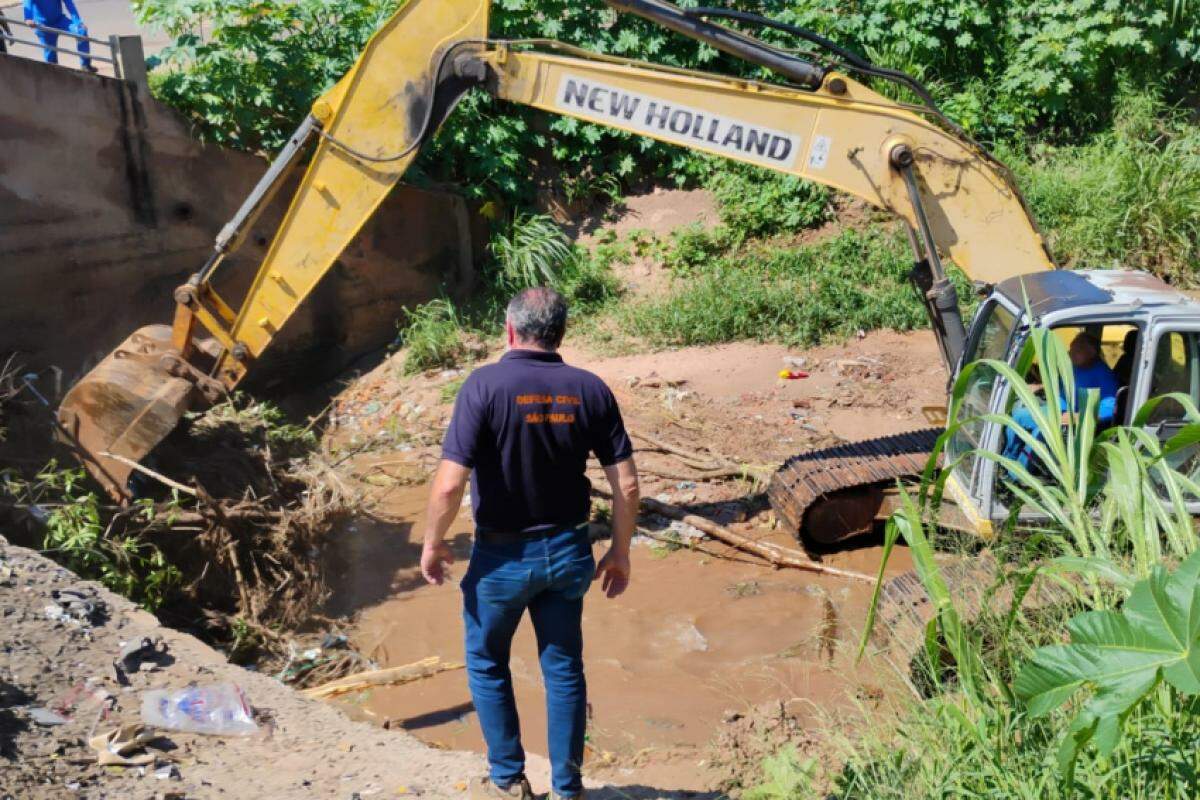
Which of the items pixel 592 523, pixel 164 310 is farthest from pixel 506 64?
pixel 164 310

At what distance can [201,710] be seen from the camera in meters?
4.95

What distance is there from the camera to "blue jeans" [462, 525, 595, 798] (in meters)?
4.16

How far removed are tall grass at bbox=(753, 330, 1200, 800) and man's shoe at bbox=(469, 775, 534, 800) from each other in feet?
3.33

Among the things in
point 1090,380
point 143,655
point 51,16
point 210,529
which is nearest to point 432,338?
point 210,529

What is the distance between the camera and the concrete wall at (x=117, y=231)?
9.14 meters

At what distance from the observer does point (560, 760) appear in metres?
4.29

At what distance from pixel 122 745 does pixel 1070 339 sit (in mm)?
5042

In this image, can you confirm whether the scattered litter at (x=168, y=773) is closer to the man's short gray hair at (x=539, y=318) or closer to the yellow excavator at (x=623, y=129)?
the man's short gray hair at (x=539, y=318)

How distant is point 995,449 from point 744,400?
3.91m

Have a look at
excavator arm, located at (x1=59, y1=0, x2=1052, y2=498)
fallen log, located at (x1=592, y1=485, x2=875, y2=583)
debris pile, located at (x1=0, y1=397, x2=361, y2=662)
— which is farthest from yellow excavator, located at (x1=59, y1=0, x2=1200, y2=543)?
fallen log, located at (x1=592, y1=485, x2=875, y2=583)

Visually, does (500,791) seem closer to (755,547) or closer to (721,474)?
(755,547)

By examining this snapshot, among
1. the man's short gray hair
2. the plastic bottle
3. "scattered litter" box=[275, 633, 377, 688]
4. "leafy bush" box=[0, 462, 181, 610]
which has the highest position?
the man's short gray hair

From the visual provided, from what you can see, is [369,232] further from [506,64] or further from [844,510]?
[844,510]

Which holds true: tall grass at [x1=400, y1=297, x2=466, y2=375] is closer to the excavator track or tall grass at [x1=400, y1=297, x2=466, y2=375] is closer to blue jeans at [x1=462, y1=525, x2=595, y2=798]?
the excavator track
